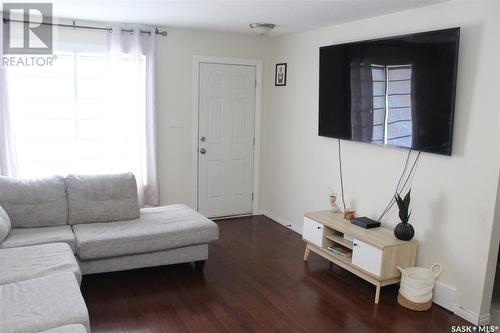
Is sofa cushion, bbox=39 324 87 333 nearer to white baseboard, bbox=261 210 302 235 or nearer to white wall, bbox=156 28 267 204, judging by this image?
white wall, bbox=156 28 267 204

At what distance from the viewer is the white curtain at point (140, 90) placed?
183 inches

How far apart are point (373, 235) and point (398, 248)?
0.24 m

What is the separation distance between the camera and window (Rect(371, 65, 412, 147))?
11.3 ft

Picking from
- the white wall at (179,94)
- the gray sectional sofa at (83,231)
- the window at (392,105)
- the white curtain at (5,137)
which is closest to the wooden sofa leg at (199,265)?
the gray sectional sofa at (83,231)

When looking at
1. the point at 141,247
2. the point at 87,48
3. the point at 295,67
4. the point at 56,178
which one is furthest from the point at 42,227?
the point at 295,67

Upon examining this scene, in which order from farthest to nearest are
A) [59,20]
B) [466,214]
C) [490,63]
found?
1. [59,20]
2. [466,214]
3. [490,63]

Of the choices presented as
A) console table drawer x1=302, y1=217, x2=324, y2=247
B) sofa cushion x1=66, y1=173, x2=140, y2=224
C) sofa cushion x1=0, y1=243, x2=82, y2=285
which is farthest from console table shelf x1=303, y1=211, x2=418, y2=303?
sofa cushion x1=0, y1=243, x2=82, y2=285

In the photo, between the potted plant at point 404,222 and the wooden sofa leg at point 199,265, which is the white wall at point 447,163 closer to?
the potted plant at point 404,222

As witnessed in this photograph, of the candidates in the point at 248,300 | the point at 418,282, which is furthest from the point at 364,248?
the point at 248,300

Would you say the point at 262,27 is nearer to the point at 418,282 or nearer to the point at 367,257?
the point at 367,257

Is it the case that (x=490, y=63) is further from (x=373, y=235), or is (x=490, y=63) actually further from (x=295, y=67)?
(x=295, y=67)

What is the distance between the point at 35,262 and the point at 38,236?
60cm

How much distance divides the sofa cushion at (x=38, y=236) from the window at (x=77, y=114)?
111 cm

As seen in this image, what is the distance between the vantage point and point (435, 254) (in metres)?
3.41
